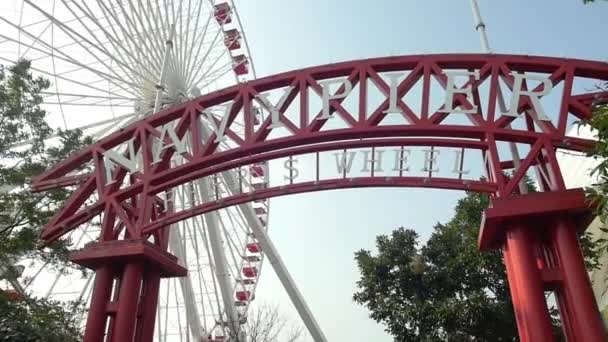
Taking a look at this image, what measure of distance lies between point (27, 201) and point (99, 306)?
18.7 feet

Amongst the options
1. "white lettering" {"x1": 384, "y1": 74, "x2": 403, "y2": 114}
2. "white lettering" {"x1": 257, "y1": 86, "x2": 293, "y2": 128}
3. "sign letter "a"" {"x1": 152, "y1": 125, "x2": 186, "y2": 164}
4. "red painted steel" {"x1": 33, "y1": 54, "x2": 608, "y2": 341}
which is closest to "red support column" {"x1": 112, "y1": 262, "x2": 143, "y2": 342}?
"red painted steel" {"x1": 33, "y1": 54, "x2": 608, "y2": 341}

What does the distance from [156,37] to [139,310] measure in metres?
13.6

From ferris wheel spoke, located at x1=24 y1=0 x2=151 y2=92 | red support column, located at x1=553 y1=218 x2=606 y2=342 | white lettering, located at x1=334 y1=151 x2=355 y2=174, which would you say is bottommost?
red support column, located at x1=553 y1=218 x2=606 y2=342

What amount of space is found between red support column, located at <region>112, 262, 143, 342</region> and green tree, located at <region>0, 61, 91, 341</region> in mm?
3152

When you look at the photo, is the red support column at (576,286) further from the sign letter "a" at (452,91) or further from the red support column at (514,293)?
the sign letter "a" at (452,91)

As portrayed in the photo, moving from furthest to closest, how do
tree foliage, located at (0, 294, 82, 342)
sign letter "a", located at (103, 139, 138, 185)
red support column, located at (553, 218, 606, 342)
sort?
1. sign letter "a", located at (103, 139, 138, 185)
2. tree foliage, located at (0, 294, 82, 342)
3. red support column, located at (553, 218, 606, 342)

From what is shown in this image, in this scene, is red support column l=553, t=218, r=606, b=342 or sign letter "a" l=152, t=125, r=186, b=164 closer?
red support column l=553, t=218, r=606, b=342

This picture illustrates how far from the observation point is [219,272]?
22234mm

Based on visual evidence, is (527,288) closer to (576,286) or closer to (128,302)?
(576,286)

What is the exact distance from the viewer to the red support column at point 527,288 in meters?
8.28

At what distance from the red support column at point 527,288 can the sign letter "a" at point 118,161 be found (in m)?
7.82

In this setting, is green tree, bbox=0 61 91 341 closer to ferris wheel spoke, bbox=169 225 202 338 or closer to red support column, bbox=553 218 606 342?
ferris wheel spoke, bbox=169 225 202 338

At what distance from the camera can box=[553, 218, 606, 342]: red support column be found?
26.1ft

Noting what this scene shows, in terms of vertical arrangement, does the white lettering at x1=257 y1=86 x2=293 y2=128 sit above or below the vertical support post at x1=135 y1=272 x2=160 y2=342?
above
